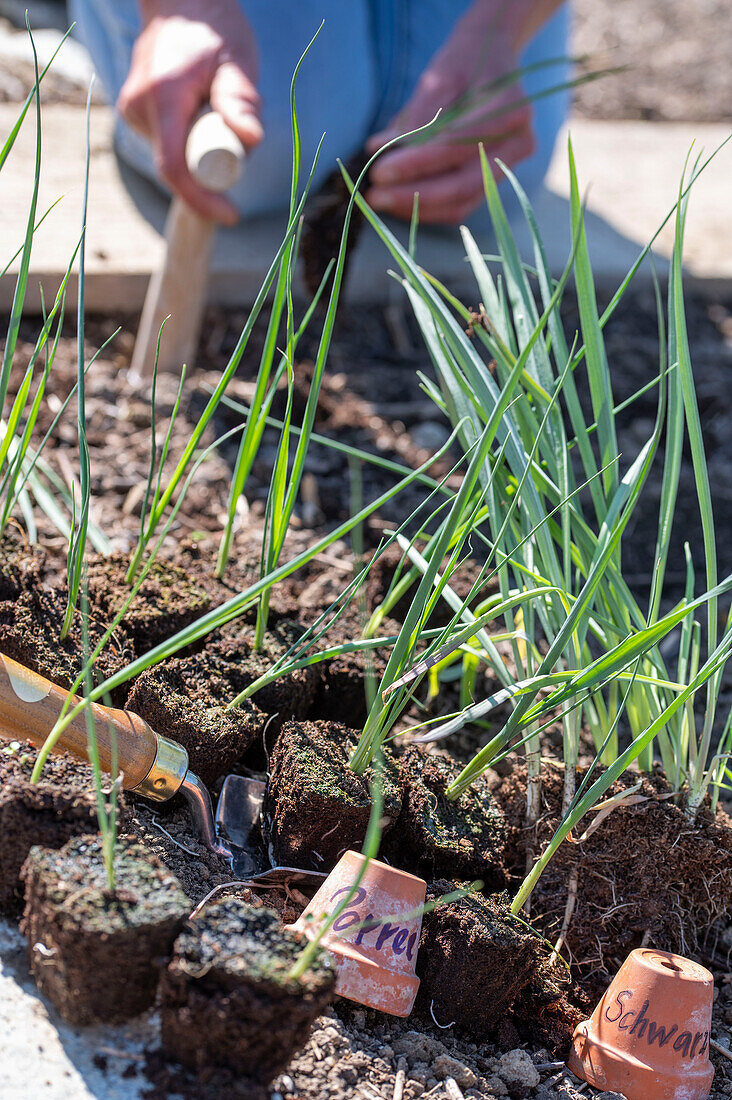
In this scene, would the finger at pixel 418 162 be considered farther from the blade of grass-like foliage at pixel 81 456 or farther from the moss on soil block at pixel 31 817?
the moss on soil block at pixel 31 817

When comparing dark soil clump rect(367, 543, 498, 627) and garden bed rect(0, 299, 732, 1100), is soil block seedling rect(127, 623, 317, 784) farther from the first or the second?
dark soil clump rect(367, 543, 498, 627)

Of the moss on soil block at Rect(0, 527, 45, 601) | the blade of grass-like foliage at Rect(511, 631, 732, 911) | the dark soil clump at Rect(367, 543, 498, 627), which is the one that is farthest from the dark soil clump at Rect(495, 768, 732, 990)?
the moss on soil block at Rect(0, 527, 45, 601)

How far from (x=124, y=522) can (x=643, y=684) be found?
33.7 inches

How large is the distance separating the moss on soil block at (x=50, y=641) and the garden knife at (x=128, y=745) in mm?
86

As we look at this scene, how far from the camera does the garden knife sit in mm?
834

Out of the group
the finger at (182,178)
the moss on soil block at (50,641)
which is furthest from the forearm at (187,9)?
the moss on soil block at (50,641)

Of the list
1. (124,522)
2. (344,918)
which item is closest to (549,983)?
(344,918)

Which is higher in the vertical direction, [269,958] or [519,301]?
[519,301]

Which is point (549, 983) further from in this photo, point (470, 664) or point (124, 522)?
point (124, 522)

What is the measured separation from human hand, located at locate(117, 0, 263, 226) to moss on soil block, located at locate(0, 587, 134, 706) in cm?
91

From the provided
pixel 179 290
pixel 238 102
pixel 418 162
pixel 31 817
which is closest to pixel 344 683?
pixel 31 817

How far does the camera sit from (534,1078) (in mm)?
834

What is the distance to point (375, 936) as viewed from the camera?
817 millimetres

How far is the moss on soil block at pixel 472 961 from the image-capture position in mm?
835
